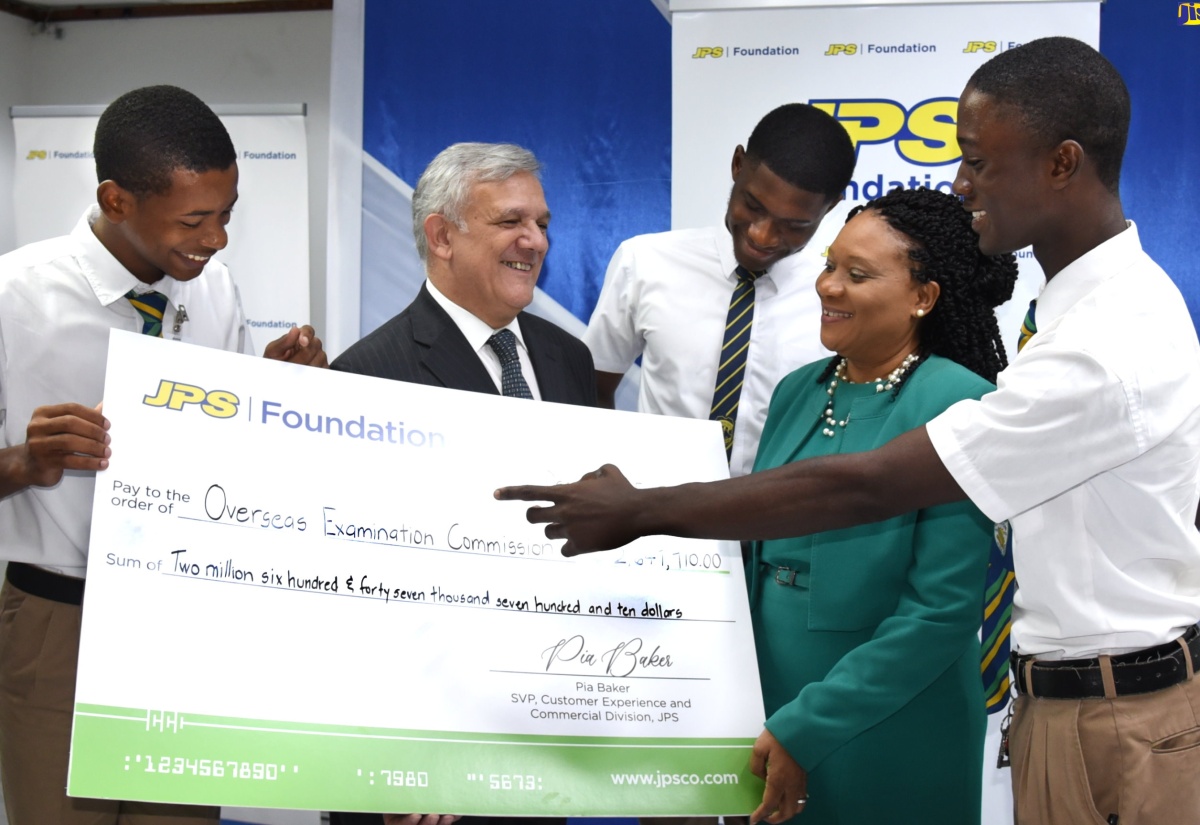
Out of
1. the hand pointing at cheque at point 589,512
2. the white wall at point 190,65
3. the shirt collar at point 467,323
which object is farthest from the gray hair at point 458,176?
the white wall at point 190,65

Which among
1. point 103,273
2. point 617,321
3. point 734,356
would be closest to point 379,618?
point 103,273

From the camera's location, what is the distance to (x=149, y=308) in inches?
93.6

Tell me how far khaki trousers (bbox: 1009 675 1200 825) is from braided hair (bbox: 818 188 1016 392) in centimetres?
72

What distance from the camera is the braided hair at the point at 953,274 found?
2.27 metres

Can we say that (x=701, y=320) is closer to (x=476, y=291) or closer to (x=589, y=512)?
(x=476, y=291)

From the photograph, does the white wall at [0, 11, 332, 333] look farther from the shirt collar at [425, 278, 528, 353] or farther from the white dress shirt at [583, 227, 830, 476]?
the shirt collar at [425, 278, 528, 353]

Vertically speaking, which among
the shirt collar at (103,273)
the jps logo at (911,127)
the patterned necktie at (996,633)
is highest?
the jps logo at (911,127)

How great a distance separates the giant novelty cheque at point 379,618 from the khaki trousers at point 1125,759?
0.55 metres

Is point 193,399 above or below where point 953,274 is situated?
below

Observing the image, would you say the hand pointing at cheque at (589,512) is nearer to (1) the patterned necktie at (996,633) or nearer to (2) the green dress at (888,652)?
(2) the green dress at (888,652)

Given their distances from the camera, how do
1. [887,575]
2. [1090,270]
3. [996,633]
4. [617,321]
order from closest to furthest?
[1090,270]
[887,575]
[617,321]
[996,633]

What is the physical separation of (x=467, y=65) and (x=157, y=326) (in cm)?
282

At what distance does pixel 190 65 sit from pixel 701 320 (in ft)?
13.0

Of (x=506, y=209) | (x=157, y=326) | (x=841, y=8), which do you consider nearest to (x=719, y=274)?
(x=506, y=209)
